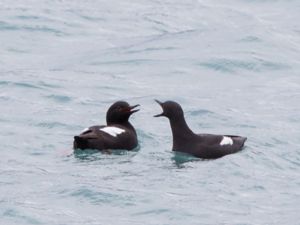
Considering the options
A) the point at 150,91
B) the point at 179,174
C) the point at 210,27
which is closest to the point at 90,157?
the point at 179,174

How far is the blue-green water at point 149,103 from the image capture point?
14758 millimetres

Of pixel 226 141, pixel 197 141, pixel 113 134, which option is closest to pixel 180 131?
pixel 197 141

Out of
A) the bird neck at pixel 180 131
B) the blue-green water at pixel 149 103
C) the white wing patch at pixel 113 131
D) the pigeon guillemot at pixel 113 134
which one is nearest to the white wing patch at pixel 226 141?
the blue-green water at pixel 149 103

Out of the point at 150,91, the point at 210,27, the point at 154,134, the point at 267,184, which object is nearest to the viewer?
the point at 267,184

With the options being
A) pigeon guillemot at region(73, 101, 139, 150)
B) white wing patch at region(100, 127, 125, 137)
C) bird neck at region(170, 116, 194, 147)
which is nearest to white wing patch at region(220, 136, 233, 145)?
bird neck at region(170, 116, 194, 147)

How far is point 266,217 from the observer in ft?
47.2

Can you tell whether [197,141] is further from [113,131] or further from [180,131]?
[113,131]

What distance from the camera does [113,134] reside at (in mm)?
17172

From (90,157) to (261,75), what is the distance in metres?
6.46

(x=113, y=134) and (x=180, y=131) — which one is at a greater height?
(x=180, y=131)

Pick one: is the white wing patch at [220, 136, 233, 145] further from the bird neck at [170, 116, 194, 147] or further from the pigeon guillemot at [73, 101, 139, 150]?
the pigeon guillemot at [73, 101, 139, 150]

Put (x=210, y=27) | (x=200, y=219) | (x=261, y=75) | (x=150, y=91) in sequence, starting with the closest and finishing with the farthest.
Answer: (x=200, y=219) < (x=150, y=91) < (x=261, y=75) < (x=210, y=27)

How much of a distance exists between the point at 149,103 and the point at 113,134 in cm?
306

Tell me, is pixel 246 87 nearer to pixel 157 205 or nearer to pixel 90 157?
pixel 90 157
